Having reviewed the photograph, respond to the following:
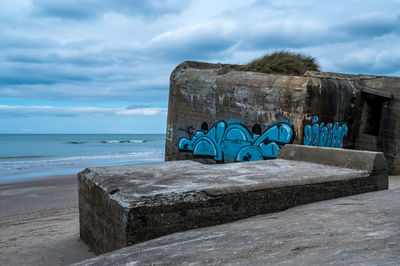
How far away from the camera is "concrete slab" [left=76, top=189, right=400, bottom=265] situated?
5.69 feet

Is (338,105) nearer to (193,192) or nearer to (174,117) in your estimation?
(174,117)

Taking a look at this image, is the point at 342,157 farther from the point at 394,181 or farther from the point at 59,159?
the point at 59,159

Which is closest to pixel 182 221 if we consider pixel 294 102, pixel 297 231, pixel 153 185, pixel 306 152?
pixel 153 185

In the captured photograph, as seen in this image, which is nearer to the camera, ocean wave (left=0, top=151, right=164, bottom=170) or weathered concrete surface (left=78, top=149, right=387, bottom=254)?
weathered concrete surface (left=78, top=149, right=387, bottom=254)

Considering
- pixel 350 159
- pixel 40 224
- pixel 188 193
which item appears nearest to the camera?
pixel 188 193

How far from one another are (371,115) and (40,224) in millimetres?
8543

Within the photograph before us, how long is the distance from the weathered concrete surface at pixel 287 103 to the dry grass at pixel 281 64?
67.4 inches

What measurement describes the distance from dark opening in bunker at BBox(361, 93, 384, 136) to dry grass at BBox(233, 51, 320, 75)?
118 inches

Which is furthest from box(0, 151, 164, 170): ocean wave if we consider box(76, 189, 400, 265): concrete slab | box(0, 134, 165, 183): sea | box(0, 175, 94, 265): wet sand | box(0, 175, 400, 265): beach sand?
box(76, 189, 400, 265): concrete slab

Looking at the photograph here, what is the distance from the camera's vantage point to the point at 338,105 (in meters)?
8.02

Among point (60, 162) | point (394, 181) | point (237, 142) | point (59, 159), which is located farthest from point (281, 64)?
point (59, 159)

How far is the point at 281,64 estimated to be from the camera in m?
12.0

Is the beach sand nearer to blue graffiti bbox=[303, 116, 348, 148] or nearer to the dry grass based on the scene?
blue graffiti bbox=[303, 116, 348, 148]

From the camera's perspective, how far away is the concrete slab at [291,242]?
1.73m
